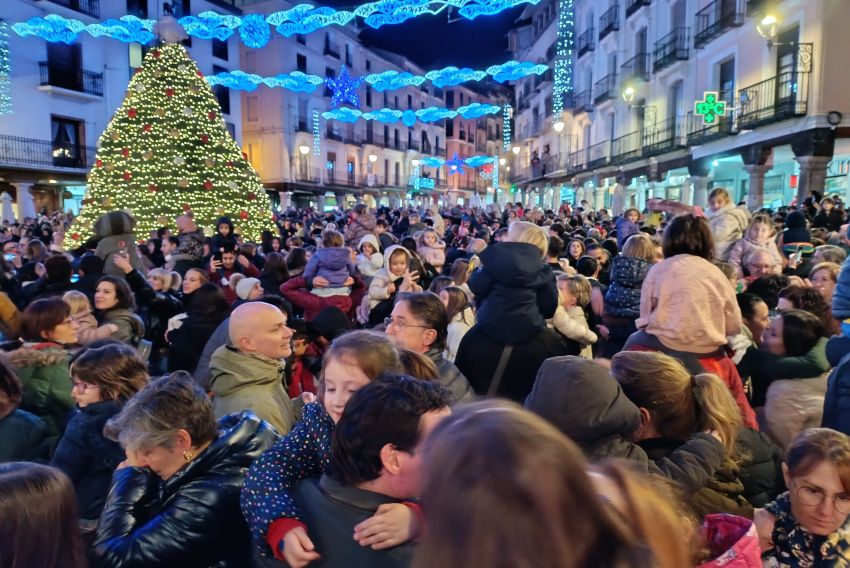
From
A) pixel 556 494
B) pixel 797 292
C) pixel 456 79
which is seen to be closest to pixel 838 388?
pixel 797 292

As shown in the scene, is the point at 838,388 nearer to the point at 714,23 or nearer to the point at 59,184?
the point at 714,23

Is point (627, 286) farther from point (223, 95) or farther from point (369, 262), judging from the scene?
point (223, 95)

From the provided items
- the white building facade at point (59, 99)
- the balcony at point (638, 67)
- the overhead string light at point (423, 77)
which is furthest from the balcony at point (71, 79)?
the balcony at point (638, 67)

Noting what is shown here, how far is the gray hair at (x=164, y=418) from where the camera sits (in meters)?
2.01

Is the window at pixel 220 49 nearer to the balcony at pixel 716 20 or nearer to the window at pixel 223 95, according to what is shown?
the window at pixel 223 95

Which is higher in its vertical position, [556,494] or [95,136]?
[95,136]

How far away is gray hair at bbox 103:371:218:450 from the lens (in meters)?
2.01

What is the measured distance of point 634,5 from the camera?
76.7ft

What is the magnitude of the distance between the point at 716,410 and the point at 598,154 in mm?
28016

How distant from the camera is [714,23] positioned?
57.8ft

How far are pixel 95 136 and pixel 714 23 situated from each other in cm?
2190

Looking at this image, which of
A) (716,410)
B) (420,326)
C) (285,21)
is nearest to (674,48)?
(285,21)

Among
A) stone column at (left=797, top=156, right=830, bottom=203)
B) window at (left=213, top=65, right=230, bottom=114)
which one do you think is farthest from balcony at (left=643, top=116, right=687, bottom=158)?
window at (left=213, top=65, right=230, bottom=114)

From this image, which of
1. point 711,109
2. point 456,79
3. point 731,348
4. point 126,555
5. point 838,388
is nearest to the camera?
point 126,555
